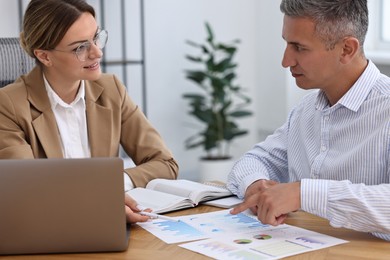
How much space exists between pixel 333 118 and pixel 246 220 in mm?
364

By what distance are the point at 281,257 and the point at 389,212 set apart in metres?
0.28

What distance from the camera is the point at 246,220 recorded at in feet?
5.84

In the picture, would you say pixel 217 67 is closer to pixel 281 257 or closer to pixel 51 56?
pixel 51 56

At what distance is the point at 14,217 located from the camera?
155 cm

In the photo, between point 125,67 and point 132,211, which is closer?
point 132,211

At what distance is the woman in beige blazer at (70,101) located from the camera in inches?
89.1

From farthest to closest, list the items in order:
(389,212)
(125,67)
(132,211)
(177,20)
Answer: (177,20), (125,67), (132,211), (389,212)

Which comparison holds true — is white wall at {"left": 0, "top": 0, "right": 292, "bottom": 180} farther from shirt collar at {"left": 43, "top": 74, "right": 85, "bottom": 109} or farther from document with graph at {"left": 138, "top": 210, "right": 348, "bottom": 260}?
document with graph at {"left": 138, "top": 210, "right": 348, "bottom": 260}

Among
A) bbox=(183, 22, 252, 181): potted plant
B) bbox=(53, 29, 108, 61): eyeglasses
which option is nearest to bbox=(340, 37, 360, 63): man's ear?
bbox=(53, 29, 108, 61): eyeglasses

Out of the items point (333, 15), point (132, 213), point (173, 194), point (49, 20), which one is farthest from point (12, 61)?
point (333, 15)

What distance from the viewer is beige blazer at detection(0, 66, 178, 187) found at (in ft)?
7.30

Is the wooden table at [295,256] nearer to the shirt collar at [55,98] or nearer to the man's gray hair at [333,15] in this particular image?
the man's gray hair at [333,15]

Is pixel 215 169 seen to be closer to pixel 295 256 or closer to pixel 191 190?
pixel 191 190

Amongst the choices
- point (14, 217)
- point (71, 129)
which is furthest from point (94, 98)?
point (14, 217)
